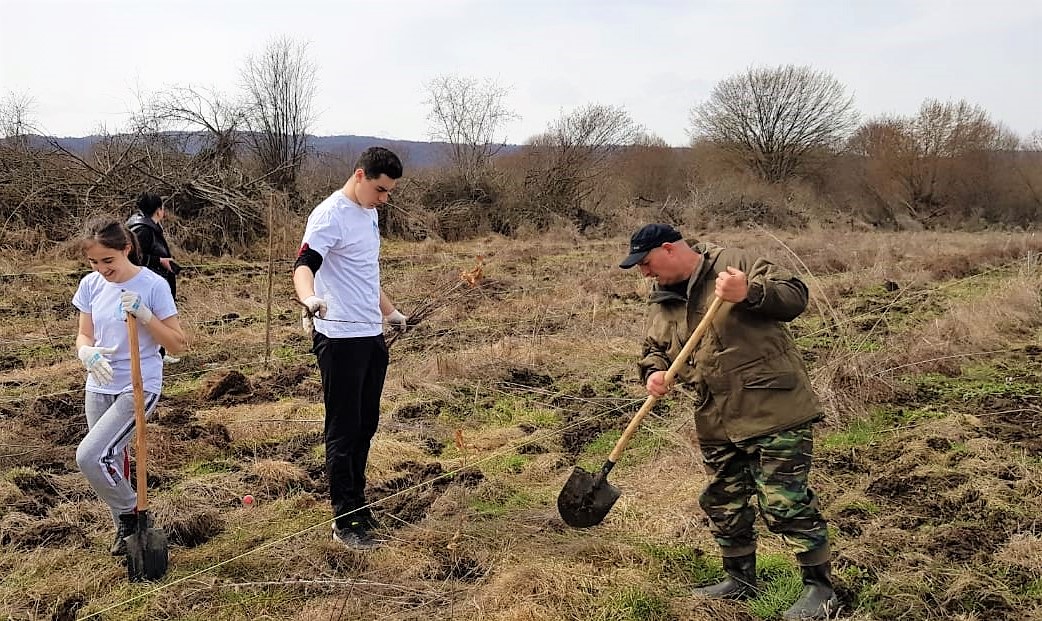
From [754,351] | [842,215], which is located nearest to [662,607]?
[754,351]

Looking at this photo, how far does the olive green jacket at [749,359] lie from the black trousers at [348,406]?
4.80ft

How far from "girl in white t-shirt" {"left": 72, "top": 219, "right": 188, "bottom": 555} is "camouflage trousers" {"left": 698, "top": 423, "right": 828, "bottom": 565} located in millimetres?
2350

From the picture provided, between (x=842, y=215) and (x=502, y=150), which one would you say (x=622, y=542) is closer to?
(x=502, y=150)

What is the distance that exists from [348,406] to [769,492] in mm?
1841

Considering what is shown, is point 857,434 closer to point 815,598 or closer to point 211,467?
point 815,598

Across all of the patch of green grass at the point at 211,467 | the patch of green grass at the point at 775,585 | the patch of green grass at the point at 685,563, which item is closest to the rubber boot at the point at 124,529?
the patch of green grass at the point at 211,467

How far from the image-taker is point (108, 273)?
3135 millimetres

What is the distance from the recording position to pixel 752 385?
2.69 metres

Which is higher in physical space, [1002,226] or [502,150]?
[502,150]

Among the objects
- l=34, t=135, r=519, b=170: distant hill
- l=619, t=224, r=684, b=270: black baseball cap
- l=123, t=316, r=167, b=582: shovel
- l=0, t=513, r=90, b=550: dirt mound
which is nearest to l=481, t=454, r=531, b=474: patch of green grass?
l=123, t=316, r=167, b=582: shovel

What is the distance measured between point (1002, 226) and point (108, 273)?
32.0m

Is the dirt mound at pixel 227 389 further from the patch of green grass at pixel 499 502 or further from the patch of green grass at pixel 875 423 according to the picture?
the patch of green grass at pixel 875 423

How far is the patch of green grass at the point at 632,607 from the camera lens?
2.87 m

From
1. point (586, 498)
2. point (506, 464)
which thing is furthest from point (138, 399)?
point (506, 464)
